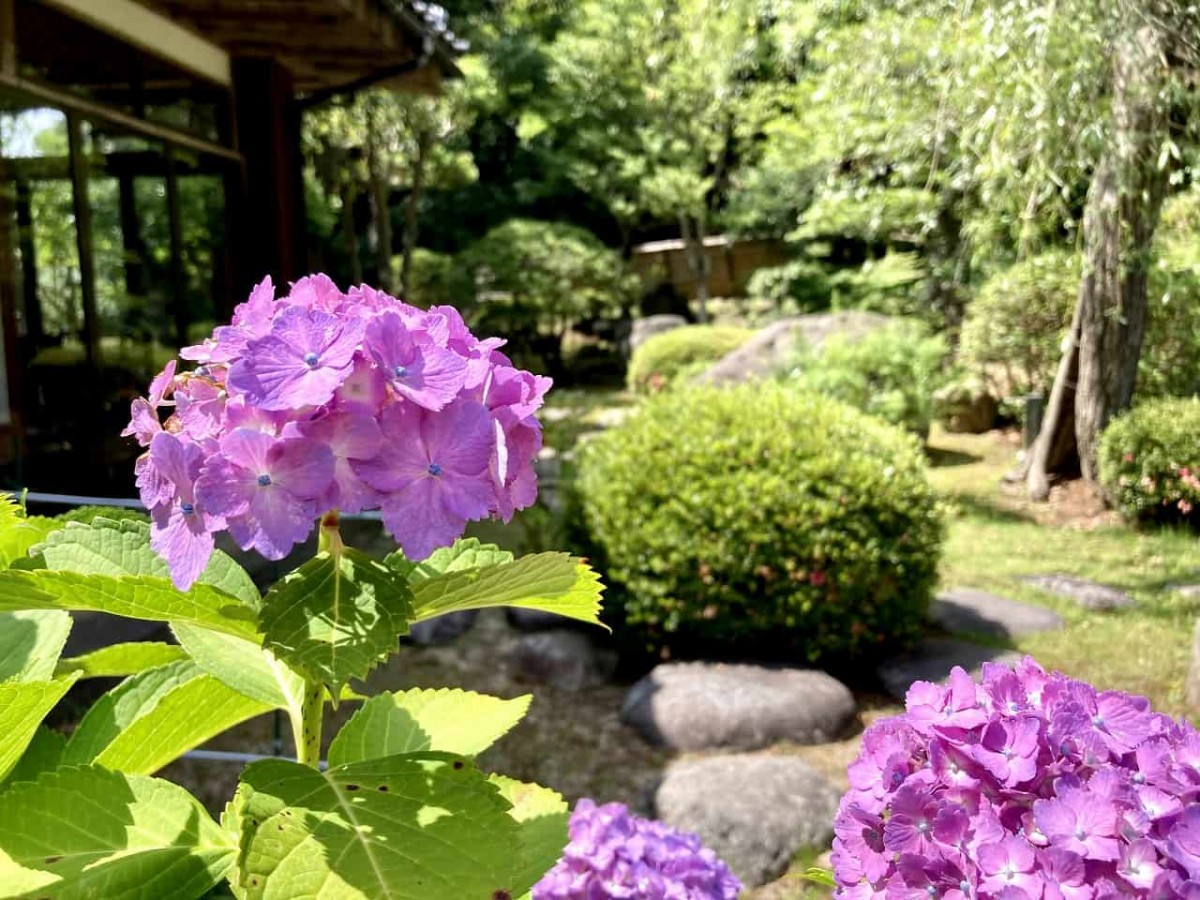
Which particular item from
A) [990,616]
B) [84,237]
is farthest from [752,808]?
[84,237]

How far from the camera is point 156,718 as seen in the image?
840 mm

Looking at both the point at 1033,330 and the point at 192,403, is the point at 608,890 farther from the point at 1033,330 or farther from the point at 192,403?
the point at 1033,330

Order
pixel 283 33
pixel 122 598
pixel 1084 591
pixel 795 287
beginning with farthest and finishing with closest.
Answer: pixel 795 287
pixel 283 33
pixel 1084 591
pixel 122 598

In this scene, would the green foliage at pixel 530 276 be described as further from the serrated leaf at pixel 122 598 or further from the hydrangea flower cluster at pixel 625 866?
the serrated leaf at pixel 122 598

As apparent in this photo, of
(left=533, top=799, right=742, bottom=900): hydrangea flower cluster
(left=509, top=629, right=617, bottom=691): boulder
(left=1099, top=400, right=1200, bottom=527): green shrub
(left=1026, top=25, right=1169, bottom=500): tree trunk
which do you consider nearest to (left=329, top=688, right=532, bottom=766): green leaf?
(left=533, top=799, right=742, bottom=900): hydrangea flower cluster

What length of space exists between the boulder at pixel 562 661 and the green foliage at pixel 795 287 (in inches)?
517

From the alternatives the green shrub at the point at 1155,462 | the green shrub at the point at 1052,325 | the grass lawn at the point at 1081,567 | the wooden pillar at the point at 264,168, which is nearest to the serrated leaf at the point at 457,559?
the grass lawn at the point at 1081,567

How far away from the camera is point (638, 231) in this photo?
2109 cm

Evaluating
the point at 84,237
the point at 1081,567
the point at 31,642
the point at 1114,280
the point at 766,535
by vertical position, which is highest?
the point at 84,237

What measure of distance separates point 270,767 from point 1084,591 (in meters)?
6.11

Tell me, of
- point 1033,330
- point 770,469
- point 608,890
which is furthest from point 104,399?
point 1033,330

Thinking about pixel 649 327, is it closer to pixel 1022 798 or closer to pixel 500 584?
pixel 1022 798

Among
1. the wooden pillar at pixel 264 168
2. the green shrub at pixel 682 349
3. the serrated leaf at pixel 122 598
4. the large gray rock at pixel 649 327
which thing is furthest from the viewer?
the large gray rock at pixel 649 327

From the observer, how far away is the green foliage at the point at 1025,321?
949 centimetres
